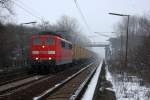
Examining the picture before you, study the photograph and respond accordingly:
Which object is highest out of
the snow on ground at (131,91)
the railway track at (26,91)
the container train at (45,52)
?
the container train at (45,52)

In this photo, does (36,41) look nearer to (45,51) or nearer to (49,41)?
(49,41)

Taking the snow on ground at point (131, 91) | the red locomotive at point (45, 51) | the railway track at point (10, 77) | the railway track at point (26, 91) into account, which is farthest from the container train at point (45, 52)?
the snow on ground at point (131, 91)

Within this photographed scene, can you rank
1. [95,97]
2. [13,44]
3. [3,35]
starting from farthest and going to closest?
[13,44] → [3,35] → [95,97]

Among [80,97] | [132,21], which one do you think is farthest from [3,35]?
[132,21]

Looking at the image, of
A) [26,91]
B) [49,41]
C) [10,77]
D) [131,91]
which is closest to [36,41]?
[49,41]

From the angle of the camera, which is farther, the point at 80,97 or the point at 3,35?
the point at 3,35

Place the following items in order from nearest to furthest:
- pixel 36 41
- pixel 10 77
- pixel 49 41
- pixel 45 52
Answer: pixel 10 77 < pixel 45 52 < pixel 49 41 < pixel 36 41

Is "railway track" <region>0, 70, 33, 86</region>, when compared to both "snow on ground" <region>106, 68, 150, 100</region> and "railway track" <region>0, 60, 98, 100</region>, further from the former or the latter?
"snow on ground" <region>106, 68, 150, 100</region>

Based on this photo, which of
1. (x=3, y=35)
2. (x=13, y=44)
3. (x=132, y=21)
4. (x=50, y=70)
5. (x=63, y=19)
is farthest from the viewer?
(x=63, y=19)

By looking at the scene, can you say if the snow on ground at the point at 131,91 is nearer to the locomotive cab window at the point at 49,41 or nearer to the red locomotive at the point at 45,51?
the red locomotive at the point at 45,51

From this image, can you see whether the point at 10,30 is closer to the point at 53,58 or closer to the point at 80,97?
the point at 53,58

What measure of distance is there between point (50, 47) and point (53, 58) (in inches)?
45.6

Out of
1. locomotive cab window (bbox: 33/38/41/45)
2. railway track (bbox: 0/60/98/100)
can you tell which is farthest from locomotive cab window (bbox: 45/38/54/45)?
railway track (bbox: 0/60/98/100)

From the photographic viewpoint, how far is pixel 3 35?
4662 centimetres
